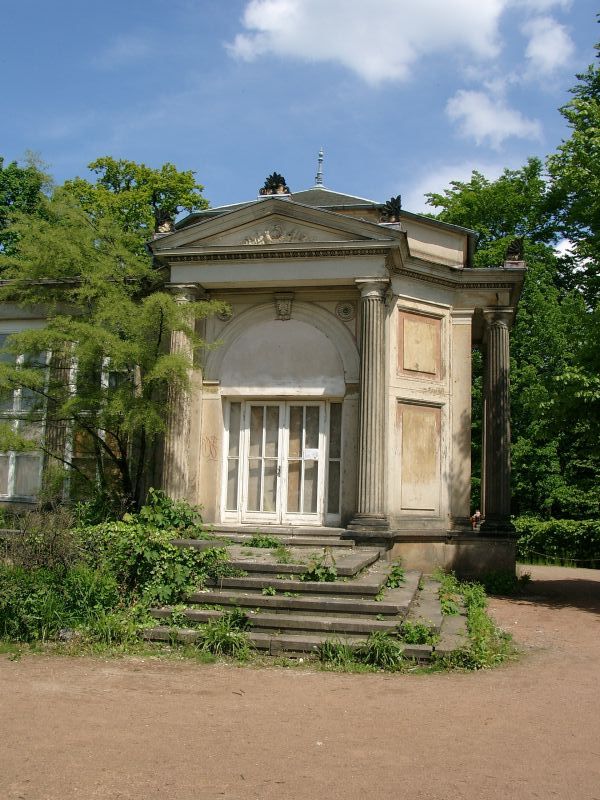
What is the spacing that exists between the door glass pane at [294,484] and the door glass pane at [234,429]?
96cm

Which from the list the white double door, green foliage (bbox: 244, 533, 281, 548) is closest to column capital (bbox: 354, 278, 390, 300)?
the white double door

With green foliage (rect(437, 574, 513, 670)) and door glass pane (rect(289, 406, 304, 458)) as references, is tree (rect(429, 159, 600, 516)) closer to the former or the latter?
door glass pane (rect(289, 406, 304, 458))

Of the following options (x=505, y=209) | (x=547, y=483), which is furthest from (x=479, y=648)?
(x=505, y=209)

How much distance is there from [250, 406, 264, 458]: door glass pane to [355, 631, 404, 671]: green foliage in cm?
597

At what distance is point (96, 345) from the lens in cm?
1174

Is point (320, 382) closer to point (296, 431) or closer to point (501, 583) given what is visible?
point (296, 431)

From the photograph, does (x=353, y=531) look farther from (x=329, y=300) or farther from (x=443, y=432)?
(x=329, y=300)

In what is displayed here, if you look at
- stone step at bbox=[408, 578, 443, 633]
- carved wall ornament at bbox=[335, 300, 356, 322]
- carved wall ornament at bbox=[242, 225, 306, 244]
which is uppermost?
carved wall ornament at bbox=[242, 225, 306, 244]

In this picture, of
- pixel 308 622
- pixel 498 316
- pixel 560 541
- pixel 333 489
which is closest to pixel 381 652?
pixel 308 622

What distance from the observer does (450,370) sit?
47.3 ft

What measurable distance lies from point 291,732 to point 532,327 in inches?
886

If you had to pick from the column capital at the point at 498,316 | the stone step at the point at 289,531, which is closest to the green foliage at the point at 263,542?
the stone step at the point at 289,531

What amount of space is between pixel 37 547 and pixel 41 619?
0.86m

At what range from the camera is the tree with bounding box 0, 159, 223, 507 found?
471 inches
